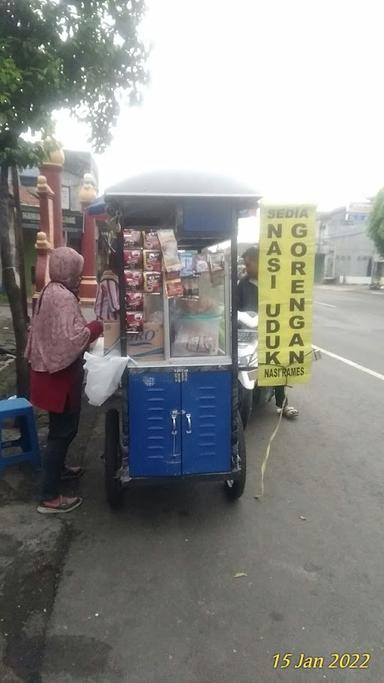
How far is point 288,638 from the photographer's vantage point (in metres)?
2.36

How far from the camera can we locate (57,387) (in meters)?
3.38

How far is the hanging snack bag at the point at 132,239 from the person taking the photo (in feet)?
10.6

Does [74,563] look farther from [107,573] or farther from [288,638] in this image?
[288,638]

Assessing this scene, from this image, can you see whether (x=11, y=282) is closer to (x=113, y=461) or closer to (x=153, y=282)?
(x=153, y=282)

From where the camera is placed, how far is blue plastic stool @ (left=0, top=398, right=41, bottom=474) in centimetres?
421

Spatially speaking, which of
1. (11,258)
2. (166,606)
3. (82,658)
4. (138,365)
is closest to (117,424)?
(138,365)

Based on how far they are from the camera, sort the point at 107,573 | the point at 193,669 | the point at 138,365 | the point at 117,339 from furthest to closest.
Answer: the point at 117,339 → the point at 138,365 → the point at 107,573 → the point at 193,669

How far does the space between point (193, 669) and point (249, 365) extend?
2.79 meters

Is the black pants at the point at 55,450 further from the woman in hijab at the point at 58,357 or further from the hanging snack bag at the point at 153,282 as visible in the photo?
the hanging snack bag at the point at 153,282

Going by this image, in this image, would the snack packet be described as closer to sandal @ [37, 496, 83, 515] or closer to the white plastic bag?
the white plastic bag

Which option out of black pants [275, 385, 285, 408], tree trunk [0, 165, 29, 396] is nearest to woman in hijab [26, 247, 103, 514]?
tree trunk [0, 165, 29, 396]

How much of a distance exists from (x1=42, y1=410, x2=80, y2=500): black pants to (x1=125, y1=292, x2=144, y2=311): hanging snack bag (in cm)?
87

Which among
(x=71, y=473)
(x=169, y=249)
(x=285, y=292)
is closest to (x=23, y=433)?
(x=71, y=473)

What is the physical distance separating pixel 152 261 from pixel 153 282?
0.45ft
